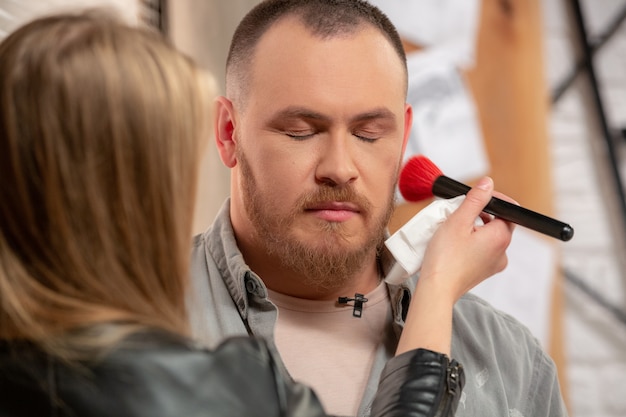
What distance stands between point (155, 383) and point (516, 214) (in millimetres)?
469

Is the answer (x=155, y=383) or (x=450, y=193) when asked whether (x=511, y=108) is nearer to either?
(x=450, y=193)

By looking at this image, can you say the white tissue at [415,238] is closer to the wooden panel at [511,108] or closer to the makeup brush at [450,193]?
the makeup brush at [450,193]

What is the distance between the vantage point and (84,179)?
653 mm

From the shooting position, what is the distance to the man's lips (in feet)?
3.29

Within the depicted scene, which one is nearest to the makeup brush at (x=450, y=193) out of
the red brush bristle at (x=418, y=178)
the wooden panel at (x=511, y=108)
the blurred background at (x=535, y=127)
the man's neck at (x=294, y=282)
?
the red brush bristle at (x=418, y=178)

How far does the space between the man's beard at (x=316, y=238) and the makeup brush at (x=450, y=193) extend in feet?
0.15

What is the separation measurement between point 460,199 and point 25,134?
50cm

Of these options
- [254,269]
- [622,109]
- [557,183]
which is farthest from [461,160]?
[254,269]

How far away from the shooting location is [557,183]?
1999 millimetres

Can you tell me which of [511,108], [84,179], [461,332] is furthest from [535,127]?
[84,179]

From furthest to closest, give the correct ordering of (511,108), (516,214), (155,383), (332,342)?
1. (511,108)
2. (332,342)
3. (516,214)
4. (155,383)

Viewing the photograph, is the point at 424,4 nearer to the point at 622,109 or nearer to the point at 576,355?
the point at 622,109

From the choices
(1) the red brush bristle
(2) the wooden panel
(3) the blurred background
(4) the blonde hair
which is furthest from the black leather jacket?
(2) the wooden panel

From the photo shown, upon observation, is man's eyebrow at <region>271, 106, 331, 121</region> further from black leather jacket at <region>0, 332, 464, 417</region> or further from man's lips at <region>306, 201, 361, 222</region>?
black leather jacket at <region>0, 332, 464, 417</region>
